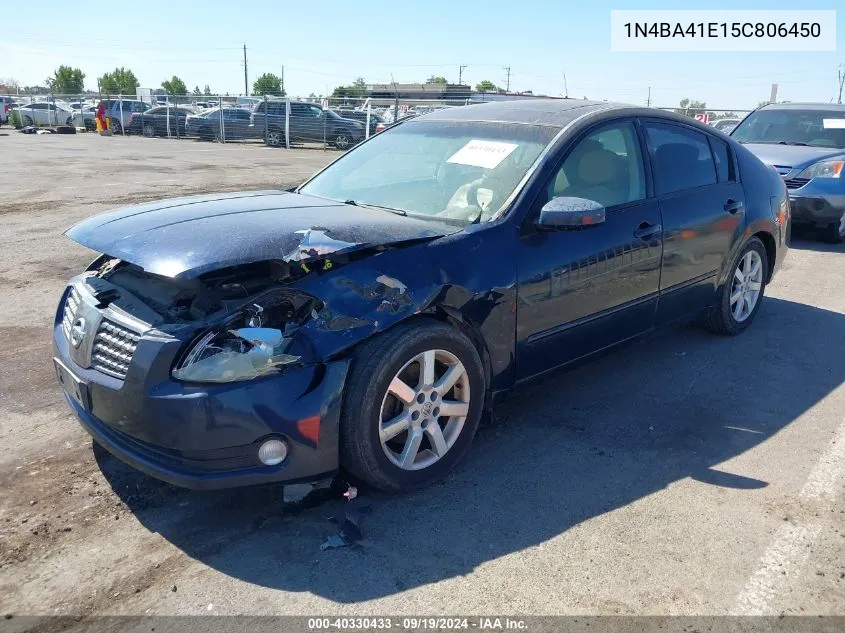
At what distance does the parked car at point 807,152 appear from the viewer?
881 centimetres

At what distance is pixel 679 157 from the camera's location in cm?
470

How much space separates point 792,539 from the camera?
9.71ft

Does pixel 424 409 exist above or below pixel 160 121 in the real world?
below

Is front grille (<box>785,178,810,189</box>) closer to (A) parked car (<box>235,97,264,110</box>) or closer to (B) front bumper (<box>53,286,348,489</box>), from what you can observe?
(B) front bumper (<box>53,286,348,489</box>)

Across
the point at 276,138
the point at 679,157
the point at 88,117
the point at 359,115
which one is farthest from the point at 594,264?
the point at 88,117

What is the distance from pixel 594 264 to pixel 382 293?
55.8 inches

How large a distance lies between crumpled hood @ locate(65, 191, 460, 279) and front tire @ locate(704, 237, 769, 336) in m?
2.77

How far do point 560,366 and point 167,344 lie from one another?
2097 mm

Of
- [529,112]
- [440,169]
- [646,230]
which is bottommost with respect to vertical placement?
[646,230]

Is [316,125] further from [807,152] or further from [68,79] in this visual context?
[68,79]

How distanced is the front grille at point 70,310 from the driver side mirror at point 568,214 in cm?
224

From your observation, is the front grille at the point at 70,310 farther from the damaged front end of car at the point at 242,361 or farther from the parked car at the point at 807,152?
the parked car at the point at 807,152

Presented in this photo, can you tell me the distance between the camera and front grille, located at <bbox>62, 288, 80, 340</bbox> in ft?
10.8

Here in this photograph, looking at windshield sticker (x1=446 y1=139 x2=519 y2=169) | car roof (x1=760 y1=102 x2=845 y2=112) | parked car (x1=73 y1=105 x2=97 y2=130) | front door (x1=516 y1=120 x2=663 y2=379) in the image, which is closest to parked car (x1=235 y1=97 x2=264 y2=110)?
parked car (x1=73 y1=105 x2=97 y2=130)
